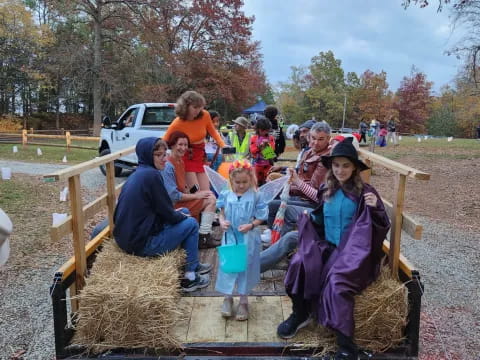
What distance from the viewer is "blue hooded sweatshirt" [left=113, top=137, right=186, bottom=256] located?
10.5ft

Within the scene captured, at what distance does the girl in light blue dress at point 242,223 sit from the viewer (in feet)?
10.00

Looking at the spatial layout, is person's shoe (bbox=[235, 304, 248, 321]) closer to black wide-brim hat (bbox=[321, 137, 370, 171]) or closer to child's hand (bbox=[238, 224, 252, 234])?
child's hand (bbox=[238, 224, 252, 234])

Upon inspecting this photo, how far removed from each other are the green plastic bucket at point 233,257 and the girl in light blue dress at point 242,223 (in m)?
0.10

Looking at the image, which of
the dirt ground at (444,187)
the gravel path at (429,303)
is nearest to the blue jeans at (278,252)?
the gravel path at (429,303)

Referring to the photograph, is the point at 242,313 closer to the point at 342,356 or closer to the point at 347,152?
the point at 342,356

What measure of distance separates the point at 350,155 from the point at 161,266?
1554 millimetres

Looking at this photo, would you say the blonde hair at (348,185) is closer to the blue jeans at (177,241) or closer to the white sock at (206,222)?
the blue jeans at (177,241)

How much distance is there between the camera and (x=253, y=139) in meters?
5.62

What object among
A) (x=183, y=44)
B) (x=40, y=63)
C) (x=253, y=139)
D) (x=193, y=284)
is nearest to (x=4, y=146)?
(x=40, y=63)

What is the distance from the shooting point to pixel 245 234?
10.3 feet

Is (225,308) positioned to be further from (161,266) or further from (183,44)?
(183,44)

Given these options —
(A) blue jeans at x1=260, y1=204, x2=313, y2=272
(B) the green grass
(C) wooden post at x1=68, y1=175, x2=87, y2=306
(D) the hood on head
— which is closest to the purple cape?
(A) blue jeans at x1=260, y1=204, x2=313, y2=272

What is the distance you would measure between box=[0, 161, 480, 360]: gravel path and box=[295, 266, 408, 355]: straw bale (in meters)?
1.10

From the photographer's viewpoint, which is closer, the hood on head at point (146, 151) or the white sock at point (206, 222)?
the hood on head at point (146, 151)
